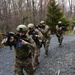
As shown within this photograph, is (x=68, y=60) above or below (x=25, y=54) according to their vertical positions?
below

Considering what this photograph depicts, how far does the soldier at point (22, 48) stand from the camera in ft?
20.8

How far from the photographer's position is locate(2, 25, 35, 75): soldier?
6.34 m

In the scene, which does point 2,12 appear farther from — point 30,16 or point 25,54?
point 25,54

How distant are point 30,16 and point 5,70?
1055 inches

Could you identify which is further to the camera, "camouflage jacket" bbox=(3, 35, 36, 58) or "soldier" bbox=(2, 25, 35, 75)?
"camouflage jacket" bbox=(3, 35, 36, 58)

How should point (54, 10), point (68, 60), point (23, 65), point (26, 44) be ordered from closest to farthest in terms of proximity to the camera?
point (26, 44) → point (23, 65) → point (68, 60) → point (54, 10)

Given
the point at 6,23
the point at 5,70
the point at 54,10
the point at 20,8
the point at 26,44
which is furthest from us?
the point at 20,8

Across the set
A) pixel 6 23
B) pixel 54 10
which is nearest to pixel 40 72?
pixel 6 23

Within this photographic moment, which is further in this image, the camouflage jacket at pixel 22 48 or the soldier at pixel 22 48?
the camouflage jacket at pixel 22 48

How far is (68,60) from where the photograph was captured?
1109 cm

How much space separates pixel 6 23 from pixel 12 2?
10653 millimetres

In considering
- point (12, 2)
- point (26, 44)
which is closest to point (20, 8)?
point (12, 2)

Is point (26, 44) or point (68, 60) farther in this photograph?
point (68, 60)

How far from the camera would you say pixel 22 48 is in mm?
6523
